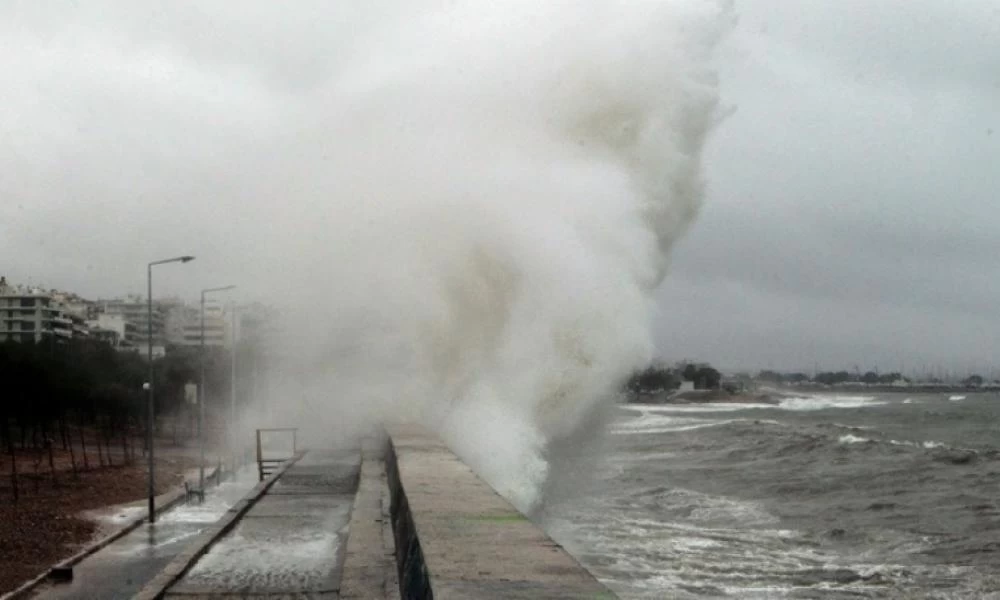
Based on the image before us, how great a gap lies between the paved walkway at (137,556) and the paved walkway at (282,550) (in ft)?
7.32

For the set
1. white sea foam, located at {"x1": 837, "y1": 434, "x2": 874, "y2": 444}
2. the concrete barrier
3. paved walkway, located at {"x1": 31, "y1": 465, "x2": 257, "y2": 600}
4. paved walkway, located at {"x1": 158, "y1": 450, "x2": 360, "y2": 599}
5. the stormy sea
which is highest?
the concrete barrier

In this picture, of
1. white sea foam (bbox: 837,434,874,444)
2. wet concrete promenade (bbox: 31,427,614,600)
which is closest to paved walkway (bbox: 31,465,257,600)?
wet concrete promenade (bbox: 31,427,614,600)

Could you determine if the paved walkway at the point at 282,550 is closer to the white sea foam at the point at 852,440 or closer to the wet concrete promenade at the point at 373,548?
the wet concrete promenade at the point at 373,548

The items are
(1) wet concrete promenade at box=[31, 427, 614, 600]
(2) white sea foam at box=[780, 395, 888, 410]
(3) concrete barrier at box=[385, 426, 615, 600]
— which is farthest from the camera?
(2) white sea foam at box=[780, 395, 888, 410]

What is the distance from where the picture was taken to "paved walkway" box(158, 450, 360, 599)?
10500mm

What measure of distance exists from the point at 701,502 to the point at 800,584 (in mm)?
14528

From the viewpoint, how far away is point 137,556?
19797 mm

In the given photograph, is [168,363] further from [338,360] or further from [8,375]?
[338,360]

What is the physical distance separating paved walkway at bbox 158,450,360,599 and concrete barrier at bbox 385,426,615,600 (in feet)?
3.63

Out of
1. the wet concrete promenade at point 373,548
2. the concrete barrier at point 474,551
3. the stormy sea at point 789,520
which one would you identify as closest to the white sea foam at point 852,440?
the stormy sea at point 789,520

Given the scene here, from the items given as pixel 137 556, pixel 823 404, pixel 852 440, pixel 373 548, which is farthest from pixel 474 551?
pixel 823 404

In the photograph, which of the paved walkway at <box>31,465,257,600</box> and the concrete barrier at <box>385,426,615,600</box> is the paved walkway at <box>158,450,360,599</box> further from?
the paved walkway at <box>31,465,257,600</box>

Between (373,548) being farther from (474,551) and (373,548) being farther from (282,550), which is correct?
(474,551)

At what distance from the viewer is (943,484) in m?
39.7
